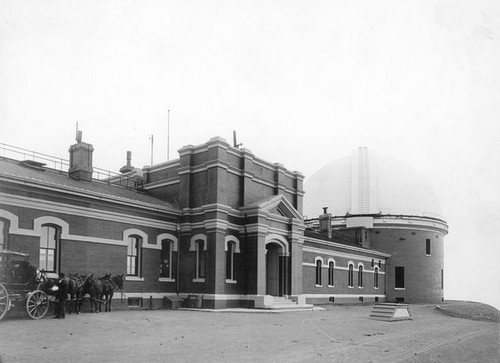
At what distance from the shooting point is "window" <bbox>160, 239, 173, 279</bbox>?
2569 centimetres

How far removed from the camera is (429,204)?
47000mm

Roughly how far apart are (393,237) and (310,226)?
7538 millimetres

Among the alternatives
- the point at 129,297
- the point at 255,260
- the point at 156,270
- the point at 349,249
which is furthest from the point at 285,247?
the point at 349,249

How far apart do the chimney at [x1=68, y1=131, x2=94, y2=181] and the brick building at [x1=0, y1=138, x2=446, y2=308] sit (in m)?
0.05

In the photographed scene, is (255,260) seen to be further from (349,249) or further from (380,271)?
(380,271)

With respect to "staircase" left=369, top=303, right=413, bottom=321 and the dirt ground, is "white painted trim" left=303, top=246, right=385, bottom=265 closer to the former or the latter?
"staircase" left=369, top=303, right=413, bottom=321

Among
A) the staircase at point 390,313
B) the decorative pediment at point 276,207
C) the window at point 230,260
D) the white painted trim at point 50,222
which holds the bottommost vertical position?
the staircase at point 390,313

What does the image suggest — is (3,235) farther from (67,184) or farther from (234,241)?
(234,241)

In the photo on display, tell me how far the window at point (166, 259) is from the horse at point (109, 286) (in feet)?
11.7

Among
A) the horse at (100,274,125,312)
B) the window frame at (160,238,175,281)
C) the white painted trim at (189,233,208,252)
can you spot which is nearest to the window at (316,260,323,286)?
the white painted trim at (189,233,208,252)

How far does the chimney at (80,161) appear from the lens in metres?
24.8

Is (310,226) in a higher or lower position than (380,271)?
higher

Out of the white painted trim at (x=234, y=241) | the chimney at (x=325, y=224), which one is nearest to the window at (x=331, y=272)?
the chimney at (x=325, y=224)

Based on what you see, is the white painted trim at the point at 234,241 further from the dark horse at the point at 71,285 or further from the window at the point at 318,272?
the window at the point at 318,272
